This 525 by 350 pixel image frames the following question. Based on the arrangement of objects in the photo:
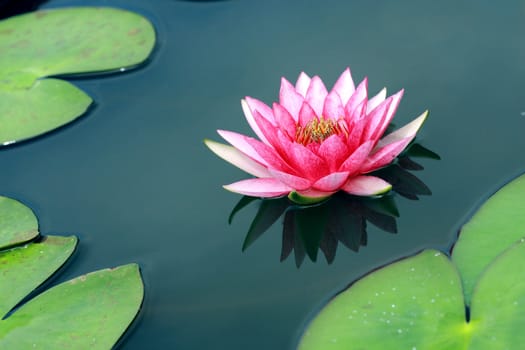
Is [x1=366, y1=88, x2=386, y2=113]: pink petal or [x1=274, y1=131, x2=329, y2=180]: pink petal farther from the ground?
[x1=366, y1=88, x2=386, y2=113]: pink petal

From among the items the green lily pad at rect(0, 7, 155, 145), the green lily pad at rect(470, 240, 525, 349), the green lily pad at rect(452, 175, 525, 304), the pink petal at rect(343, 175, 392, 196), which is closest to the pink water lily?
the pink petal at rect(343, 175, 392, 196)

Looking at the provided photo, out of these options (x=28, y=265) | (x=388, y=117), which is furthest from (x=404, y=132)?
(x=28, y=265)

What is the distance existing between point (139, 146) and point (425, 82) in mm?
1261

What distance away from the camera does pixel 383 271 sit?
2.21m

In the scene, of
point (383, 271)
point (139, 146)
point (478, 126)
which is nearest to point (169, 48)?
point (139, 146)

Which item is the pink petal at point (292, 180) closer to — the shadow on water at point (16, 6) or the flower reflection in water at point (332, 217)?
the flower reflection in water at point (332, 217)

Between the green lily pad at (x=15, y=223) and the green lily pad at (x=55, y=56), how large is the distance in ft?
1.52

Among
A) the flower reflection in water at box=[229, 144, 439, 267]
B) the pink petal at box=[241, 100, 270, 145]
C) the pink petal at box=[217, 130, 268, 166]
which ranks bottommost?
the flower reflection in water at box=[229, 144, 439, 267]

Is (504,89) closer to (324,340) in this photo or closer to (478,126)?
(478,126)

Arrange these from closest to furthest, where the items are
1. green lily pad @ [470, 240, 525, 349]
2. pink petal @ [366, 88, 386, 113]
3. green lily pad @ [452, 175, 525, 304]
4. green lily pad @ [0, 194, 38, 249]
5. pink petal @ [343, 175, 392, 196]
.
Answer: green lily pad @ [470, 240, 525, 349]
green lily pad @ [452, 175, 525, 304]
pink petal @ [343, 175, 392, 196]
green lily pad @ [0, 194, 38, 249]
pink petal @ [366, 88, 386, 113]

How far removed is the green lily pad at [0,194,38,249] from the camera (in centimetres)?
253

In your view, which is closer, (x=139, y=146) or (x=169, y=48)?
(x=139, y=146)

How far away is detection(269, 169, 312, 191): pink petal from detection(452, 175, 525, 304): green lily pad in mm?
560

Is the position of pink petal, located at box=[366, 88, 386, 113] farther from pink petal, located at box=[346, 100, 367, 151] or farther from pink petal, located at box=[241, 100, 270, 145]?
pink petal, located at box=[241, 100, 270, 145]
